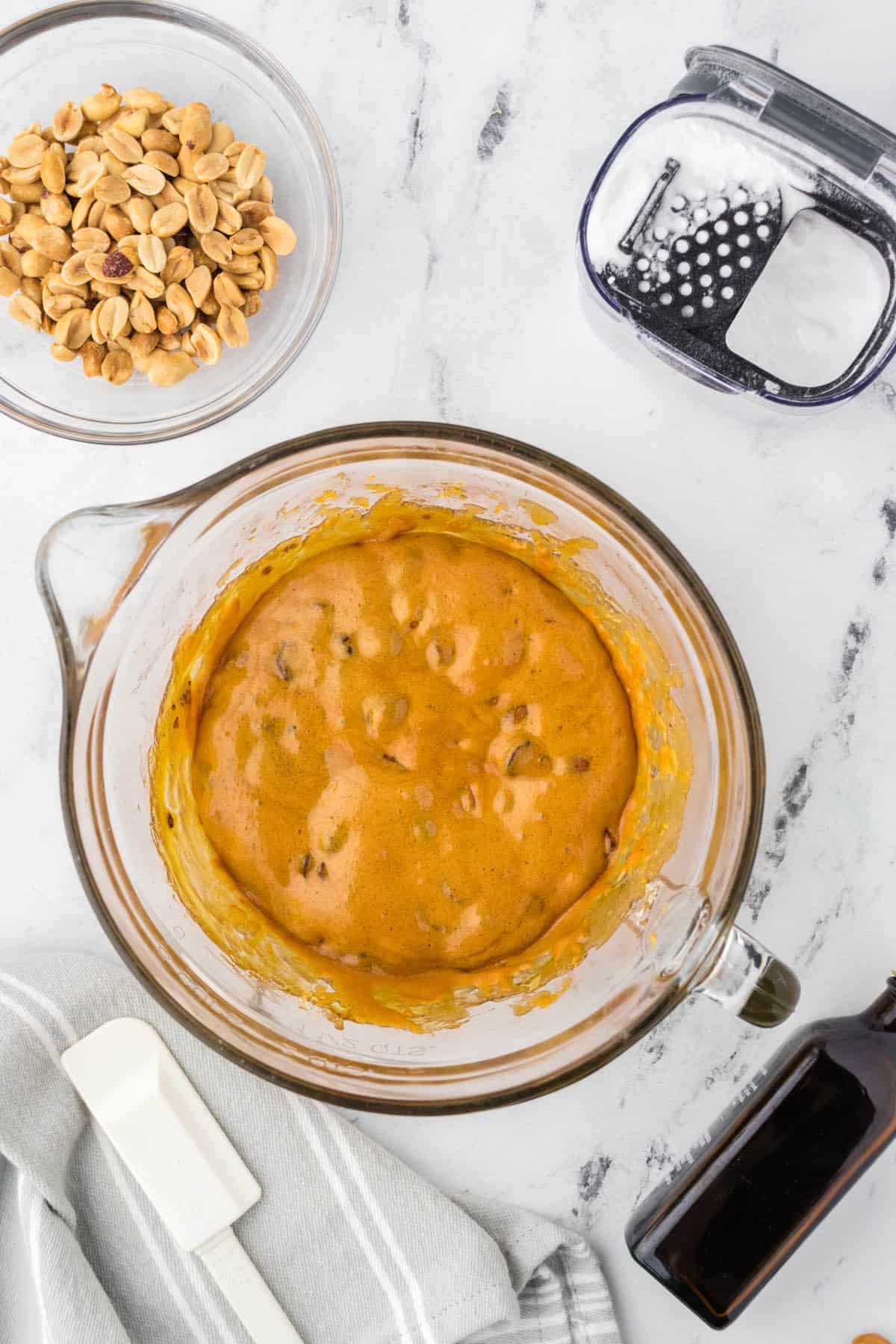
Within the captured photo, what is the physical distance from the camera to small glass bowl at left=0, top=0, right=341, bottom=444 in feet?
4.56

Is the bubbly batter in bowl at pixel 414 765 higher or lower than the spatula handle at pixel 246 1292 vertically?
higher

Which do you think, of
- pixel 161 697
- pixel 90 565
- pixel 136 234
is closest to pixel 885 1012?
pixel 161 697

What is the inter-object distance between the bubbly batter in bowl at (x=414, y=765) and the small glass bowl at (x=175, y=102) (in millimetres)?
321

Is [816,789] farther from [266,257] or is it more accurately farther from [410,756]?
[266,257]

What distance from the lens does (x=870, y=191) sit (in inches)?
53.8

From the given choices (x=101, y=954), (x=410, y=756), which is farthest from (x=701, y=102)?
(x=101, y=954)

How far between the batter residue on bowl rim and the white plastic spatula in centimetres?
23

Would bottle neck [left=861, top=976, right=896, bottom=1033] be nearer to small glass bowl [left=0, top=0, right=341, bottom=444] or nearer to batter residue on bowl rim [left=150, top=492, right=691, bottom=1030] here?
batter residue on bowl rim [left=150, top=492, right=691, bottom=1030]

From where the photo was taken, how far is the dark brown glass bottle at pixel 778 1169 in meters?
1.35

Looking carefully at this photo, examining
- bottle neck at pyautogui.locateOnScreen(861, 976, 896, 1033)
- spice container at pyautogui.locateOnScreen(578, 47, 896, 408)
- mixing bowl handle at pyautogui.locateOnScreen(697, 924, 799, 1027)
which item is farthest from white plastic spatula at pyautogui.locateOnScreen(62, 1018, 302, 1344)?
spice container at pyautogui.locateOnScreen(578, 47, 896, 408)

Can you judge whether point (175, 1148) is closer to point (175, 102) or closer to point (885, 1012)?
point (885, 1012)

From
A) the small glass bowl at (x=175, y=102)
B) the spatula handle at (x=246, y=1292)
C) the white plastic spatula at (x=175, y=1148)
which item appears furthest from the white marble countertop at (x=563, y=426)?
the spatula handle at (x=246, y=1292)

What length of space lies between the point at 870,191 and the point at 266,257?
73cm

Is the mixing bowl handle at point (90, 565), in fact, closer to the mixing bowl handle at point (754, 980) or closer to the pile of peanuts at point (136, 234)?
the pile of peanuts at point (136, 234)
